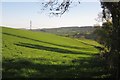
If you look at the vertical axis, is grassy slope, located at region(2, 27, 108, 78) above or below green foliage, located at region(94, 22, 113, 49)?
below

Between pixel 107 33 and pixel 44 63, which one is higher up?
pixel 107 33

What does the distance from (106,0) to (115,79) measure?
525 cm

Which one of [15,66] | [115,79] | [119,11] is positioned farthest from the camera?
[15,66]

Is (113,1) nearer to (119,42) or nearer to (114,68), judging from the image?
(119,42)

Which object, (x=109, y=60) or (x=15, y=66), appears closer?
(x=109, y=60)

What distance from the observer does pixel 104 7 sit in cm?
2098

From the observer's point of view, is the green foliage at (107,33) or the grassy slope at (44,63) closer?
the green foliage at (107,33)

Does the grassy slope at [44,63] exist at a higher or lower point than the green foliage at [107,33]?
lower

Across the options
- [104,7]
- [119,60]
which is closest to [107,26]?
[104,7]

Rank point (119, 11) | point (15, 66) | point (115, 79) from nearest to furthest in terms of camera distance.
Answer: point (119, 11), point (115, 79), point (15, 66)

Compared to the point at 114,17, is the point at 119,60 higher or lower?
lower

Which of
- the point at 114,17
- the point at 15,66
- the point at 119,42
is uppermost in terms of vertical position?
the point at 114,17

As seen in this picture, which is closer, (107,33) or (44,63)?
(107,33)

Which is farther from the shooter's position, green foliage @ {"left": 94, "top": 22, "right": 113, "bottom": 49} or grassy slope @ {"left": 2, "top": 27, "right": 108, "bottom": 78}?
grassy slope @ {"left": 2, "top": 27, "right": 108, "bottom": 78}
